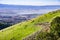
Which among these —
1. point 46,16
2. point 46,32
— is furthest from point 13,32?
point 46,32

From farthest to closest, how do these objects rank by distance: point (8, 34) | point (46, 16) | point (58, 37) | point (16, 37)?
point (46, 16), point (8, 34), point (16, 37), point (58, 37)

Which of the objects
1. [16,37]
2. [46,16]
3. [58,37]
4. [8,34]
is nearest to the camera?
[58,37]

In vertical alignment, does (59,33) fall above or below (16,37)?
above

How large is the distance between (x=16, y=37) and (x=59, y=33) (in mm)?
17723

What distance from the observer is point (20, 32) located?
40875mm

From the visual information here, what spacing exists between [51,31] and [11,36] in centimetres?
1846

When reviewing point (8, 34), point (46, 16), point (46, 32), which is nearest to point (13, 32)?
point (8, 34)

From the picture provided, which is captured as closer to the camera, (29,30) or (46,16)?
(29,30)

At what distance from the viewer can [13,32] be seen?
138ft

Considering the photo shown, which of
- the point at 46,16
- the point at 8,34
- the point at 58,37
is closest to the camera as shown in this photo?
the point at 58,37

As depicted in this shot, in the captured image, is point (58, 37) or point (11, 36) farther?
point (11, 36)

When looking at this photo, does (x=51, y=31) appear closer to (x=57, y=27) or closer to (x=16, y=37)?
(x=57, y=27)

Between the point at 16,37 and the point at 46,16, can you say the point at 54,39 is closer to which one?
the point at 16,37

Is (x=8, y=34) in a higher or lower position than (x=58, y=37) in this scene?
lower
